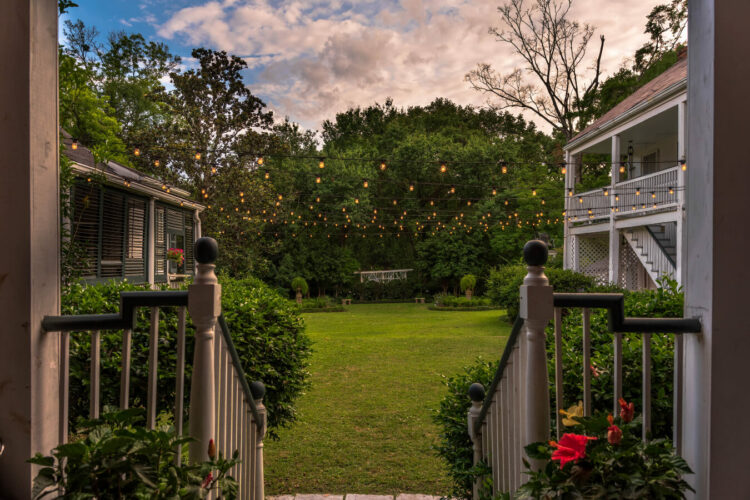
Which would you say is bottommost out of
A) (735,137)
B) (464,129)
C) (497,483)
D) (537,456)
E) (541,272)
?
(497,483)

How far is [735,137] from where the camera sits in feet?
4.72

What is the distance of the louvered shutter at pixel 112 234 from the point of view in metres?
8.26

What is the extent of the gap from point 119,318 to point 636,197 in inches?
471

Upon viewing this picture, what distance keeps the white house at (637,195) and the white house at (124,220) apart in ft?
31.7

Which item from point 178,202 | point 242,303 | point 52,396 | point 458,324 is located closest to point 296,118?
point 178,202

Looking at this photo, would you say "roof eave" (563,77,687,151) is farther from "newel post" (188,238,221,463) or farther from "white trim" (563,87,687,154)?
"newel post" (188,238,221,463)

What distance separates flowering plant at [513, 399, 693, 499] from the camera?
1.15 metres

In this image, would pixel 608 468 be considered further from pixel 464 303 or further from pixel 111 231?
pixel 464 303

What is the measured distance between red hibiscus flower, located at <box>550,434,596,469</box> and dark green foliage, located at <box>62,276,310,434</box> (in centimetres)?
267

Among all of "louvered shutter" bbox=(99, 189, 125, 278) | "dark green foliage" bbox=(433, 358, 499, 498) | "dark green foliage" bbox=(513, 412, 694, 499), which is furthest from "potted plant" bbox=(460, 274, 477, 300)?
"dark green foliage" bbox=(513, 412, 694, 499)

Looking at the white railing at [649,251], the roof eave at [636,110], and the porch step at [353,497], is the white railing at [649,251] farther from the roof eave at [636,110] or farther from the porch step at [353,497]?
the porch step at [353,497]

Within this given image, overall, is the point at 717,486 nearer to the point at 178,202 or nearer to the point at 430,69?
the point at 178,202

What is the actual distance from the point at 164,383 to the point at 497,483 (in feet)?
7.81

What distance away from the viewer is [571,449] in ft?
3.91
